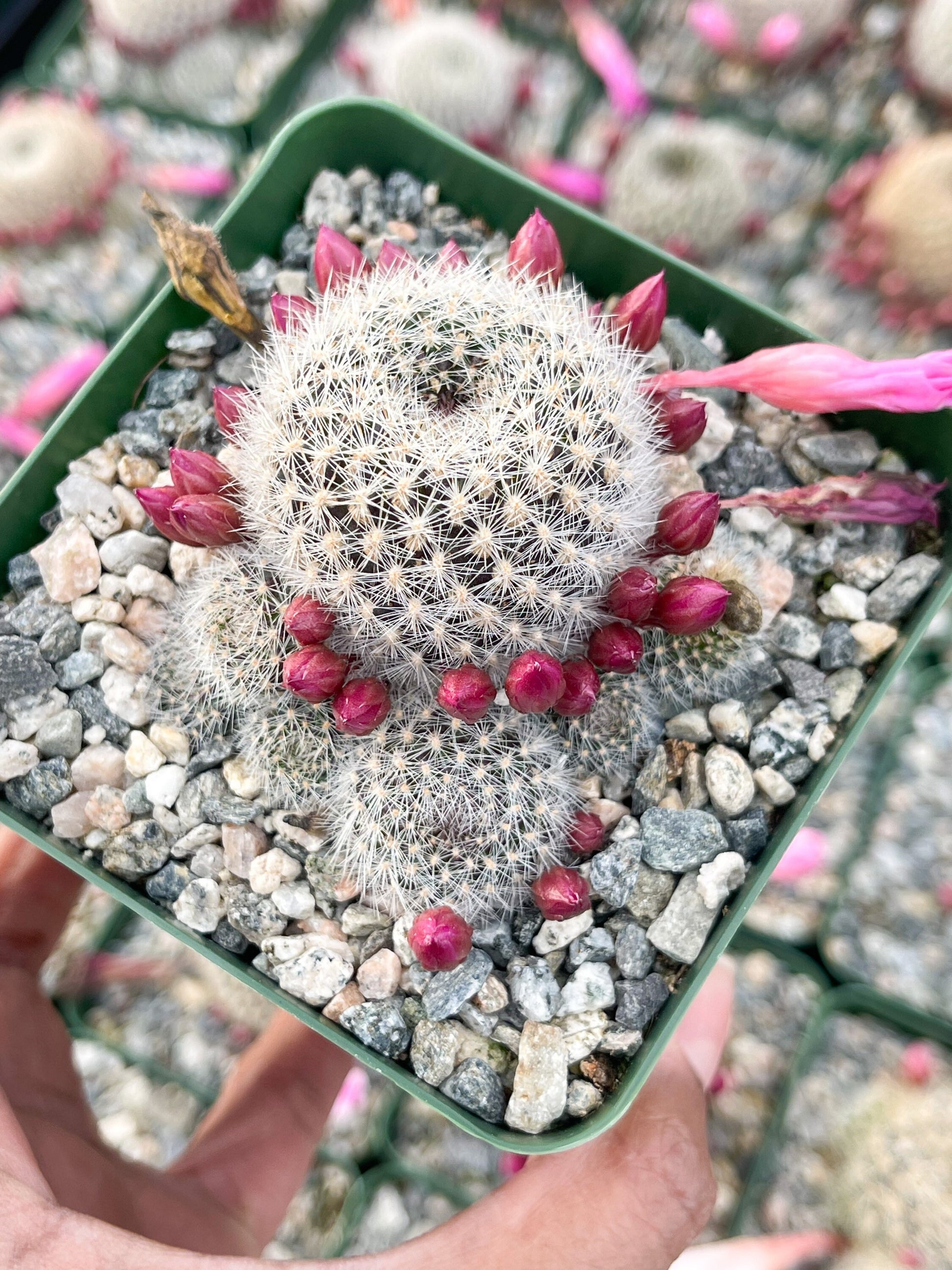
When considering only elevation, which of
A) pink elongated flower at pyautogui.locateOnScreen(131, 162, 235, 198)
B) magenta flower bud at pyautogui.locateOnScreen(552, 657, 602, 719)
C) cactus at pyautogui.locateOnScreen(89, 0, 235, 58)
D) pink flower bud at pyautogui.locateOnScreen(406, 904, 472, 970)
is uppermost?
cactus at pyautogui.locateOnScreen(89, 0, 235, 58)

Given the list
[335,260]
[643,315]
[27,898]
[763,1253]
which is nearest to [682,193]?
[643,315]

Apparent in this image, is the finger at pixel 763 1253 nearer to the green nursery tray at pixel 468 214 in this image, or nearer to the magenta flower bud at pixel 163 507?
the green nursery tray at pixel 468 214

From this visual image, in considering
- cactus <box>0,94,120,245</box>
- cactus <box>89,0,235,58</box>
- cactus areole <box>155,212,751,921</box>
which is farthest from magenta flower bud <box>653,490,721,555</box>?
cactus <box>89,0,235,58</box>

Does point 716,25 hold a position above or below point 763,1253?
above

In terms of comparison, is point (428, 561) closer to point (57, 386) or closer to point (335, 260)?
point (335, 260)

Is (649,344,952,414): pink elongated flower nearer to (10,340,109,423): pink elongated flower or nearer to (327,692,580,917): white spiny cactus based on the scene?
(327,692,580,917): white spiny cactus

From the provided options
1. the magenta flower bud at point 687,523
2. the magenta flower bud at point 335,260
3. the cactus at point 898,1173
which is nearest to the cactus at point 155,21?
A: the magenta flower bud at point 335,260

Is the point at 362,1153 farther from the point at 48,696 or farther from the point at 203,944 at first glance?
the point at 48,696
